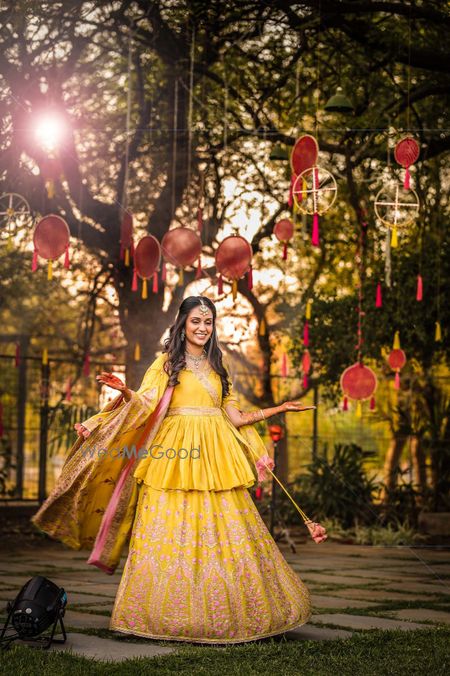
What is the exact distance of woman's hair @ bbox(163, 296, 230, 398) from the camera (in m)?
4.79

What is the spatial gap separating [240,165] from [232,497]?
21.8ft

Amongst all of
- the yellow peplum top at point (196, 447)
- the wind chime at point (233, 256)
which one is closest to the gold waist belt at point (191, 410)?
the yellow peplum top at point (196, 447)

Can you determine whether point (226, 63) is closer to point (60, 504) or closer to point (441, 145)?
point (441, 145)

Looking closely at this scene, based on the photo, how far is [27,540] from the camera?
9781 millimetres

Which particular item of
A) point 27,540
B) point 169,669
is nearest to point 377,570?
point 27,540

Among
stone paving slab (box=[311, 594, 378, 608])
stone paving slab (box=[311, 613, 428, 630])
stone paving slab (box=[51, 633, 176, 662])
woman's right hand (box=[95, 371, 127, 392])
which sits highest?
woman's right hand (box=[95, 371, 127, 392])

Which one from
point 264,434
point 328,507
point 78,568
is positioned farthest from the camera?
point 264,434

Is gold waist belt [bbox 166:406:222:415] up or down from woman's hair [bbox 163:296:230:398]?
down

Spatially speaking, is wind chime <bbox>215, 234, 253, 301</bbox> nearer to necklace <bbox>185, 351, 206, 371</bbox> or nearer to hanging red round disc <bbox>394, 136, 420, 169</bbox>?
hanging red round disc <bbox>394, 136, 420, 169</bbox>

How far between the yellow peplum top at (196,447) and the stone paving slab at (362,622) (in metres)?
0.97

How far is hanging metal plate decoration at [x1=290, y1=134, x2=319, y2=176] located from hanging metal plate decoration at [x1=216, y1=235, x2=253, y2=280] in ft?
2.60

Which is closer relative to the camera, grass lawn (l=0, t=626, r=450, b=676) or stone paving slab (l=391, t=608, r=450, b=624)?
grass lawn (l=0, t=626, r=450, b=676)

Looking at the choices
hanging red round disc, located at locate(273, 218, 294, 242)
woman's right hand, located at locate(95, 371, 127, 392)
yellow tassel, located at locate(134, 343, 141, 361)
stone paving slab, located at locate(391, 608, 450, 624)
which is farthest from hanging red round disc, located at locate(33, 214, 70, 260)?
stone paving slab, located at locate(391, 608, 450, 624)

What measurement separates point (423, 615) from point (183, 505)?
5.68 ft
